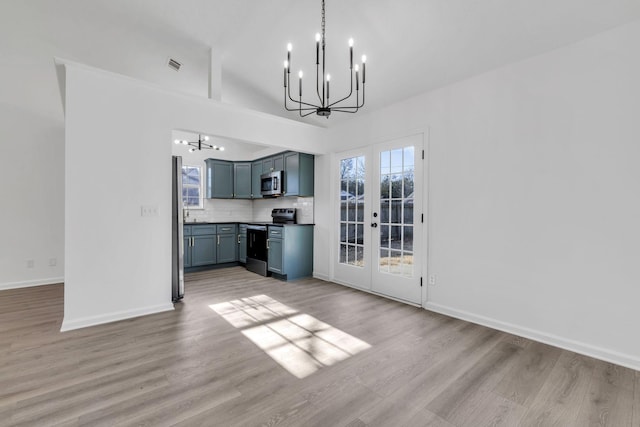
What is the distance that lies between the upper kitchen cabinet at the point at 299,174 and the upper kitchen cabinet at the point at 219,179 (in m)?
1.68

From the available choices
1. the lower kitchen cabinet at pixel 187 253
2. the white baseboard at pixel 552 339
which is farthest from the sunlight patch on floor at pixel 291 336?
the lower kitchen cabinet at pixel 187 253

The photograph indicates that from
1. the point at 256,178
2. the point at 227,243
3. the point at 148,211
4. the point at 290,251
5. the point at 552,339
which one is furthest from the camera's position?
the point at 256,178

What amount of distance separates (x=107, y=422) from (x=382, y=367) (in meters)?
1.75

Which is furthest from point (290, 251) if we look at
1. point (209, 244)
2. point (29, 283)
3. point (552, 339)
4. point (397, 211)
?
point (29, 283)

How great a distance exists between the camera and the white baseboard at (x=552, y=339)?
2294mm

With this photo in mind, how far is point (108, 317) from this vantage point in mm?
3078

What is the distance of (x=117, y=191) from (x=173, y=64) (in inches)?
88.8

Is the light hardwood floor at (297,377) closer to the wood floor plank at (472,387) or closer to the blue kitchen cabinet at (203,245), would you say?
the wood floor plank at (472,387)

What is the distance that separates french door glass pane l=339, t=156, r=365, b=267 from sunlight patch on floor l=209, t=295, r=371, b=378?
4.78ft

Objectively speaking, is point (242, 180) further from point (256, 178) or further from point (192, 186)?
point (192, 186)

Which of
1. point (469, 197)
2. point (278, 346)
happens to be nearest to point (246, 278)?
point (278, 346)

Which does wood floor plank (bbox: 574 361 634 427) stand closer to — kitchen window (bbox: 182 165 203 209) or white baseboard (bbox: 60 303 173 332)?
white baseboard (bbox: 60 303 173 332)

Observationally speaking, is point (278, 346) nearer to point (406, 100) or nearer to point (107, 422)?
point (107, 422)

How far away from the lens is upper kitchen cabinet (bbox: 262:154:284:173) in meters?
5.61
